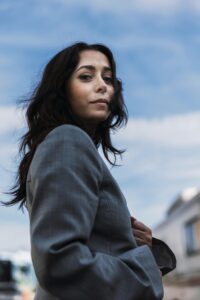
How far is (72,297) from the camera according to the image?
1402 millimetres

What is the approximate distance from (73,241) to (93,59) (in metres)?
0.67

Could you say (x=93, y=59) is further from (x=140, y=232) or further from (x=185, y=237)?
(x=185, y=237)

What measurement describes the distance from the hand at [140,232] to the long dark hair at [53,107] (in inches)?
12.6

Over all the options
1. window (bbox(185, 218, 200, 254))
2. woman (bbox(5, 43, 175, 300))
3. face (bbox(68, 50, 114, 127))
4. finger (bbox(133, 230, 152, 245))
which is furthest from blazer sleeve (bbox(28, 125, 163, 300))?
window (bbox(185, 218, 200, 254))

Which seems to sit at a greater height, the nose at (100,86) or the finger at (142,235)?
the nose at (100,86)

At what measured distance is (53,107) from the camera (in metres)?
1.79

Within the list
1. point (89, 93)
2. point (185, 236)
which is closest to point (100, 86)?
point (89, 93)

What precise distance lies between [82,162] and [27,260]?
23.4 metres

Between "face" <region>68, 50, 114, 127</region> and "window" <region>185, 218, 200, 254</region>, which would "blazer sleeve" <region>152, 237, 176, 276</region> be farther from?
"window" <region>185, 218, 200, 254</region>

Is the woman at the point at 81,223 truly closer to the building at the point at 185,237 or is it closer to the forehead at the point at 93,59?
the forehead at the point at 93,59

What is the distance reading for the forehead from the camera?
1862mm

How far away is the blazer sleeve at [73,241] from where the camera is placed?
1.40 metres

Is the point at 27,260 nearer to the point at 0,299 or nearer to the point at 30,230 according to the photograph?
the point at 0,299

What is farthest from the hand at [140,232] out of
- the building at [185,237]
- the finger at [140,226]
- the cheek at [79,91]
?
the building at [185,237]
